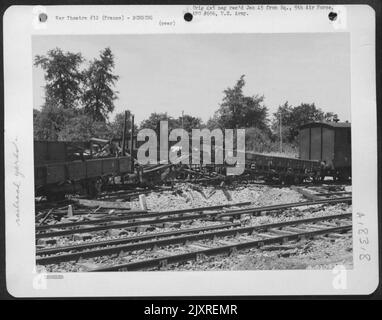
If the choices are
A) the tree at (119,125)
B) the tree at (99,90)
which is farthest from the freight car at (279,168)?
the tree at (99,90)

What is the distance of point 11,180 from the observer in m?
2.44

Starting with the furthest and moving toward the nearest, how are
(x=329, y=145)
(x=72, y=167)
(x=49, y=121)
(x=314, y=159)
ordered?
1. (x=314, y=159)
2. (x=329, y=145)
3. (x=72, y=167)
4. (x=49, y=121)

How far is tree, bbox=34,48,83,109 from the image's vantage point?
2.46 metres

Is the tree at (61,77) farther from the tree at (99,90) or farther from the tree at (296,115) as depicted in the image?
the tree at (296,115)

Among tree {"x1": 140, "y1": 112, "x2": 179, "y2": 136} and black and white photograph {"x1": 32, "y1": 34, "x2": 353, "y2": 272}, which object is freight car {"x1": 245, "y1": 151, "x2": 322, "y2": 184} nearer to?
black and white photograph {"x1": 32, "y1": 34, "x2": 353, "y2": 272}

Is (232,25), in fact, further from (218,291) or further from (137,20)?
(218,291)

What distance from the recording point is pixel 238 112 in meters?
2.52

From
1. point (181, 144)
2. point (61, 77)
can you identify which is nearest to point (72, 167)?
point (61, 77)

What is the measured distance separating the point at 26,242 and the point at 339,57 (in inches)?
72.6

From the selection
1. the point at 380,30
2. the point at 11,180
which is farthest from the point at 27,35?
the point at 380,30

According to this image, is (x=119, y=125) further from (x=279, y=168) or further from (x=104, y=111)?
(x=279, y=168)

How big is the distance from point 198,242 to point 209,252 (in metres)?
0.11

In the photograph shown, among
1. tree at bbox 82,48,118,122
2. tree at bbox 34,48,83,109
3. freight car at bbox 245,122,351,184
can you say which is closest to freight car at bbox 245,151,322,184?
freight car at bbox 245,122,351,184

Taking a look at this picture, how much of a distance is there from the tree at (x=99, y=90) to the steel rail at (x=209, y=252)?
764mm
